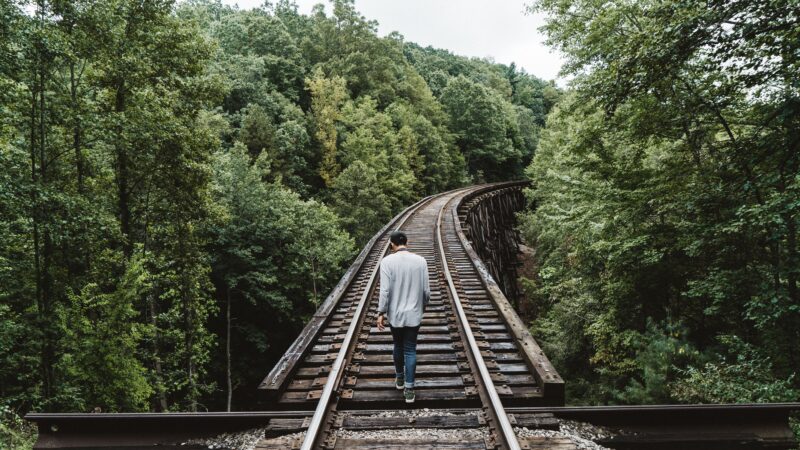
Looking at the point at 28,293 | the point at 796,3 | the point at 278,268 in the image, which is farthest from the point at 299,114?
the point at 796,3

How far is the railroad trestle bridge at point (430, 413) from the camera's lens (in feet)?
9.98

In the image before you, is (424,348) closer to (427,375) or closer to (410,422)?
(427,375)

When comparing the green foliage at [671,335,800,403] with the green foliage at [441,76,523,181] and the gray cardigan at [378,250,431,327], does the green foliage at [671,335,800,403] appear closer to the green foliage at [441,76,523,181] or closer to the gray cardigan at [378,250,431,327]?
the gray cardigan at [378,250,431,327]

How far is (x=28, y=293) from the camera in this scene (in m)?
10.2

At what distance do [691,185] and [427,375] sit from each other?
530cm

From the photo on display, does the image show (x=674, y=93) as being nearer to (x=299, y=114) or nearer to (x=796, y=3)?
(x=796, y=3)

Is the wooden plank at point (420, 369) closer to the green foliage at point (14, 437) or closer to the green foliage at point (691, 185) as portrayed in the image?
the green foliage at point (691, 185)

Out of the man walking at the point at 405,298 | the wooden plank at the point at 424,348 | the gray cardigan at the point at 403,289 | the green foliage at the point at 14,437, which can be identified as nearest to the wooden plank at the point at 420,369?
the wooden plank at the point at 424,348

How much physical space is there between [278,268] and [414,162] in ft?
62.2

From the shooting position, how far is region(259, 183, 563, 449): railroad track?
3.17 m

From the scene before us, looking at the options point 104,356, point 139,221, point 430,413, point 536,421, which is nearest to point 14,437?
point 104,356

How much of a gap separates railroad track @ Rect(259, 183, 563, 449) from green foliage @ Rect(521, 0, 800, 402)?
115 inches

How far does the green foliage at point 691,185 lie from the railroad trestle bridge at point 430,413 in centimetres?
270

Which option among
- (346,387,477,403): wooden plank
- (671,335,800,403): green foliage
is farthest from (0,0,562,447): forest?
(671,335,800,403): green foliage
